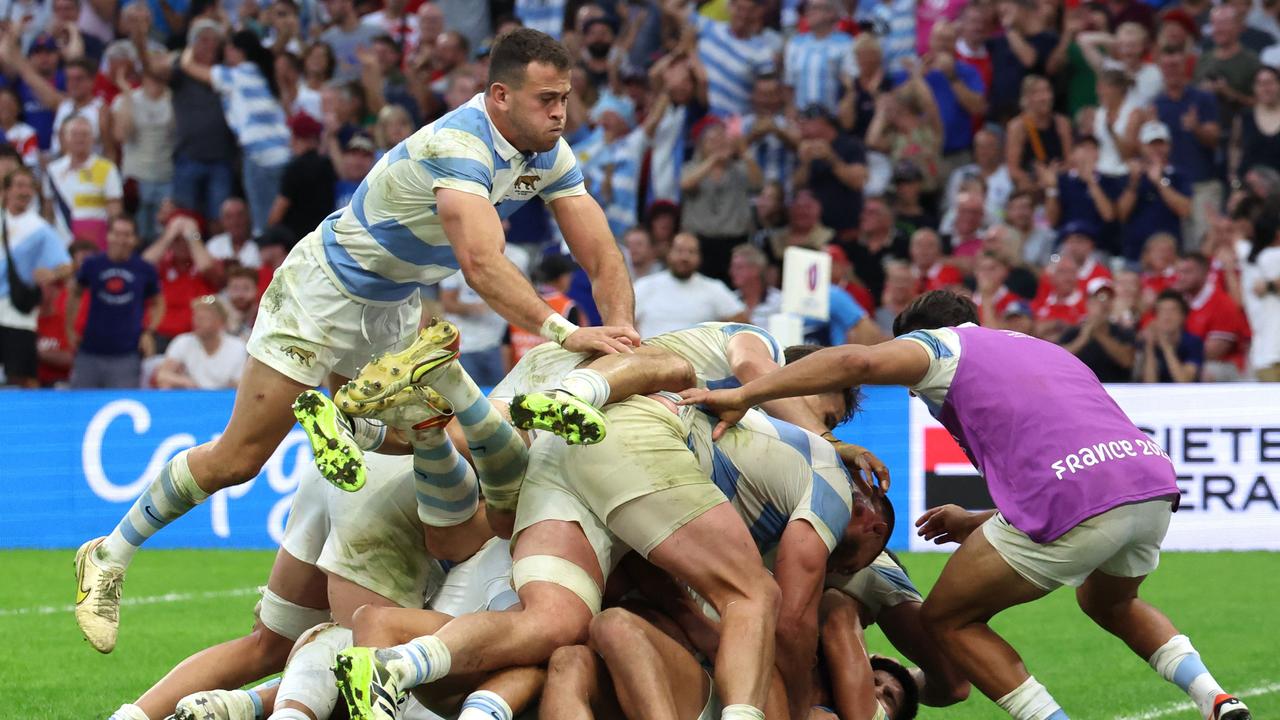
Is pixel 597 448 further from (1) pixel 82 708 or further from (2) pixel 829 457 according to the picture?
(1) pixel 82 708

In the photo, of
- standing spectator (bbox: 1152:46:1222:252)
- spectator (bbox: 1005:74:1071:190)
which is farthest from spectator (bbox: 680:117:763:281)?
standing spectator (bbox: 1152:46:1222:252)

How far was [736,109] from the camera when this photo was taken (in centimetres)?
1634

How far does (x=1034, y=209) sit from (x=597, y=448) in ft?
30.7

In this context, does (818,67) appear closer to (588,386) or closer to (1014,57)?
(1014,57)

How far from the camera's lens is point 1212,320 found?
13.5 m

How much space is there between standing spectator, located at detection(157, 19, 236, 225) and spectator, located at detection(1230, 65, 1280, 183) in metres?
9.38

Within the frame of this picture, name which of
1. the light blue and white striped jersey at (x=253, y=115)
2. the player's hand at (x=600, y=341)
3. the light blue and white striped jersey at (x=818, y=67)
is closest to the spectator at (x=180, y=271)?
the light blue and white striped jersey at (x=253, y=115)

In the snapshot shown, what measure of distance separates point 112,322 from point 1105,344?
8238 millimetres

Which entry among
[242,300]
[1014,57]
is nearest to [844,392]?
[242,300]

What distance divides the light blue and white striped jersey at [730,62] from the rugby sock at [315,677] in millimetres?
10619

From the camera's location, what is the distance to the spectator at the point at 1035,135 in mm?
15188

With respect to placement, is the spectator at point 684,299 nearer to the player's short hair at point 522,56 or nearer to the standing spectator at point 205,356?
the standing spectator at point 205,356

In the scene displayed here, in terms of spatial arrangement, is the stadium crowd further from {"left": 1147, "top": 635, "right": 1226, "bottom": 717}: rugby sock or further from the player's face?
{"left": 1147, "top": 635, "right": 1226, "bottom": 717}: rugby sock

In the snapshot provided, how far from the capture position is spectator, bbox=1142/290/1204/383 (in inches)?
525
